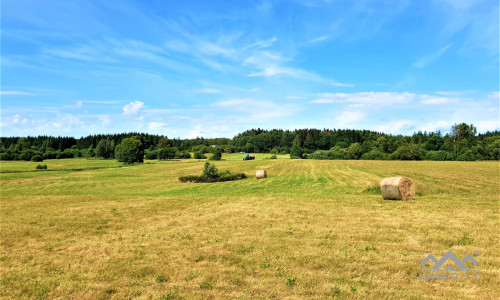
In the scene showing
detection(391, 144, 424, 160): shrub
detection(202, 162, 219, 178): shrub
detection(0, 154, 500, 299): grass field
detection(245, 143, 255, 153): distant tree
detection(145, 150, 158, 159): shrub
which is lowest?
detection(0, 154, 500, 299): grass field

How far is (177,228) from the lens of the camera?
51.6 ft

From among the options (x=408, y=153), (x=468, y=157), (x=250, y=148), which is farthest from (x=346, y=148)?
(x=250, y=148)

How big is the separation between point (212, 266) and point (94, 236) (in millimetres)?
8035

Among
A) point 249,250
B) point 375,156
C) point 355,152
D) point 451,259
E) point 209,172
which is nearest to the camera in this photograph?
point 451,259

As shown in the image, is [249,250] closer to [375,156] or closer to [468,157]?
[375,156]

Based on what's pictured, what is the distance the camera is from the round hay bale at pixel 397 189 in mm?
A: 22578

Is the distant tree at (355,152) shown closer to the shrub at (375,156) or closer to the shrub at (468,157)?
the shrub at (375,156)

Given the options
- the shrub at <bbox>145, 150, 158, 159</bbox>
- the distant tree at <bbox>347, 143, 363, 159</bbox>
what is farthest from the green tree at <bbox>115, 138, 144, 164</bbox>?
the distant tree at <bbox>347, 143, 363, 159</bbox>

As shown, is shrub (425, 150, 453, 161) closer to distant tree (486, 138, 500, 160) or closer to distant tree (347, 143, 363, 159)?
distant tree (486, 138, 500, 160)

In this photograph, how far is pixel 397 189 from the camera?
22.5 meters

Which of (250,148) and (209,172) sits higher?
(250,148)

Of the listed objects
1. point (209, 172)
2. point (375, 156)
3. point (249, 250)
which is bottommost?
point (249, 250)

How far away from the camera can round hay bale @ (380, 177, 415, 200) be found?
74.1 feet

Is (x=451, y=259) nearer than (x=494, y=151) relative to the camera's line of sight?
Yes
